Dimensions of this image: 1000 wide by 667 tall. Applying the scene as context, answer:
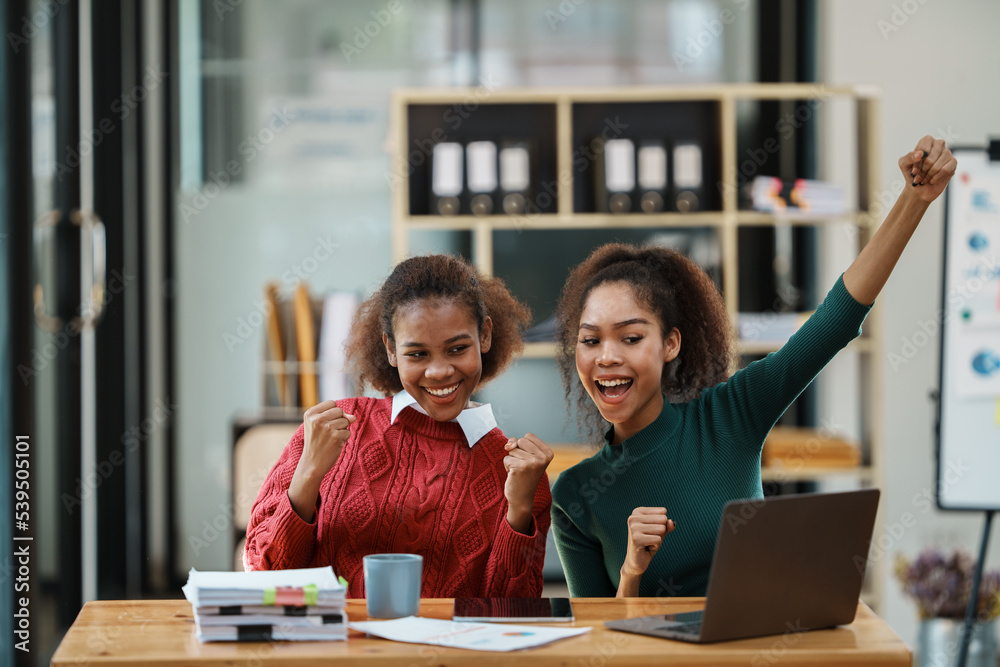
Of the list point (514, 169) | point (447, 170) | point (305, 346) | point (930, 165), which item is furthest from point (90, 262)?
point (930, 165)

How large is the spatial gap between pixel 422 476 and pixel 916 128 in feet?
9.11

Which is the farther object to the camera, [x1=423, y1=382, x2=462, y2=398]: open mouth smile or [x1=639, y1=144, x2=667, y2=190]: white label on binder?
[x1=639, y1=144, x2=667, y2=190]: white label on binder

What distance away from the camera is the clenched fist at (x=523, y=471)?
144cm

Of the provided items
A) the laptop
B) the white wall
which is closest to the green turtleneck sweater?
the laptop

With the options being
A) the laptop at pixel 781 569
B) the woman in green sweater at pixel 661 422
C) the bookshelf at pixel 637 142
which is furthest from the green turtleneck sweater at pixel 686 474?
the bookshelf at pixel 637 142

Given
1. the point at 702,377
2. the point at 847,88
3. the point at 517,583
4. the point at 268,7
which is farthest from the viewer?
the point at 268,7

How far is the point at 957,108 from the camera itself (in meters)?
Answer: 3.59

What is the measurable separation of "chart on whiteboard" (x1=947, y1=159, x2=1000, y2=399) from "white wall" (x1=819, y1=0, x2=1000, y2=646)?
29.6 inches

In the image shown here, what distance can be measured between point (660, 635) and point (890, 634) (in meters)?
0.30

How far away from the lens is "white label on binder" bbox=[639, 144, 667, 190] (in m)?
3.45

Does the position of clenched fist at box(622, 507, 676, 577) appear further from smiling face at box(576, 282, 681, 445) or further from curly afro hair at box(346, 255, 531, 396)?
curly afro hair at box(346, 255, 531, 396)

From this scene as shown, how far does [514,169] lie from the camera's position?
3447 mm

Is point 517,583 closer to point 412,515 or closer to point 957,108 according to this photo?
point 412,515

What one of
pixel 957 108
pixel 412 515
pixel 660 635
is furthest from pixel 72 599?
pixel 957 108
